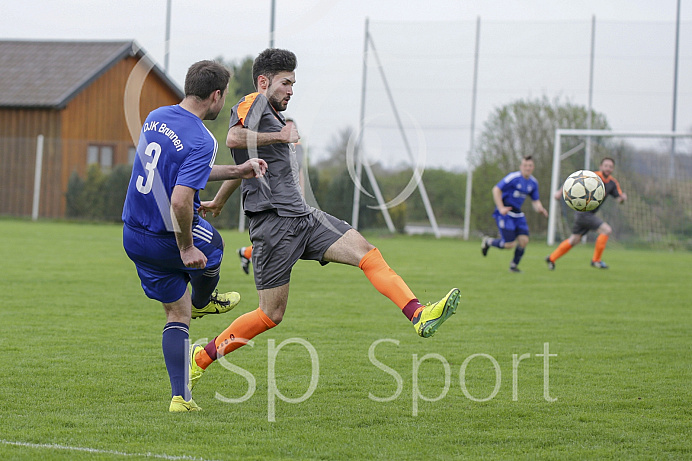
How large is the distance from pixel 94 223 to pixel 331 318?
2120 cm

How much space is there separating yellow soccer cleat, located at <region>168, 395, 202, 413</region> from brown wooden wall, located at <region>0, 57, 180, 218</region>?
2125 centimetres

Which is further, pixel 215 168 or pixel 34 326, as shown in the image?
pixel 34 326

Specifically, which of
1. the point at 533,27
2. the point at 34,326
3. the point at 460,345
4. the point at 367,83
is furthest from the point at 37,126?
the point at 460,345

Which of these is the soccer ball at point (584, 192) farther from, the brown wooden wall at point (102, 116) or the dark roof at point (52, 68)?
the dark roof at point (52, 68)

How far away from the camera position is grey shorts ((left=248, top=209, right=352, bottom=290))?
477 cm

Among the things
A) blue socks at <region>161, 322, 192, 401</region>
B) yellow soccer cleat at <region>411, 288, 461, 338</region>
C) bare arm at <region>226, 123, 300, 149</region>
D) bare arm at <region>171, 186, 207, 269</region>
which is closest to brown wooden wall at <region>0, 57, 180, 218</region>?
bare arm at <region>226, 123, 300, 149</region>

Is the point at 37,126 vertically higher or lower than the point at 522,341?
higher

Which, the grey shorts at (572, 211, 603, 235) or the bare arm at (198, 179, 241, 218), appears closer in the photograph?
the bare arm at (198, 179, 241, 218)

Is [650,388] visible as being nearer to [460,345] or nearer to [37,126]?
[460,345]

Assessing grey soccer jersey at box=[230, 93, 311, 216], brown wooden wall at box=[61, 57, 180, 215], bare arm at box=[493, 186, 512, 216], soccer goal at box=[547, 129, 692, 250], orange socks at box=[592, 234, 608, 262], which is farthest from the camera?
brown wooden wall at box=[61, 57, 180, 215]

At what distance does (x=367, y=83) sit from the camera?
84.0 feet

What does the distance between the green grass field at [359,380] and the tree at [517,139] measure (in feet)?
46.8

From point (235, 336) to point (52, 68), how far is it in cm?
2929

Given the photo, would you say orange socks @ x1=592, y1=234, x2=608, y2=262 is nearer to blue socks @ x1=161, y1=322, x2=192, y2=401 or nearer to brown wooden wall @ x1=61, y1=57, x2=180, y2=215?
blue socks @ x1=161, y1=322, x2=192, y2=401
